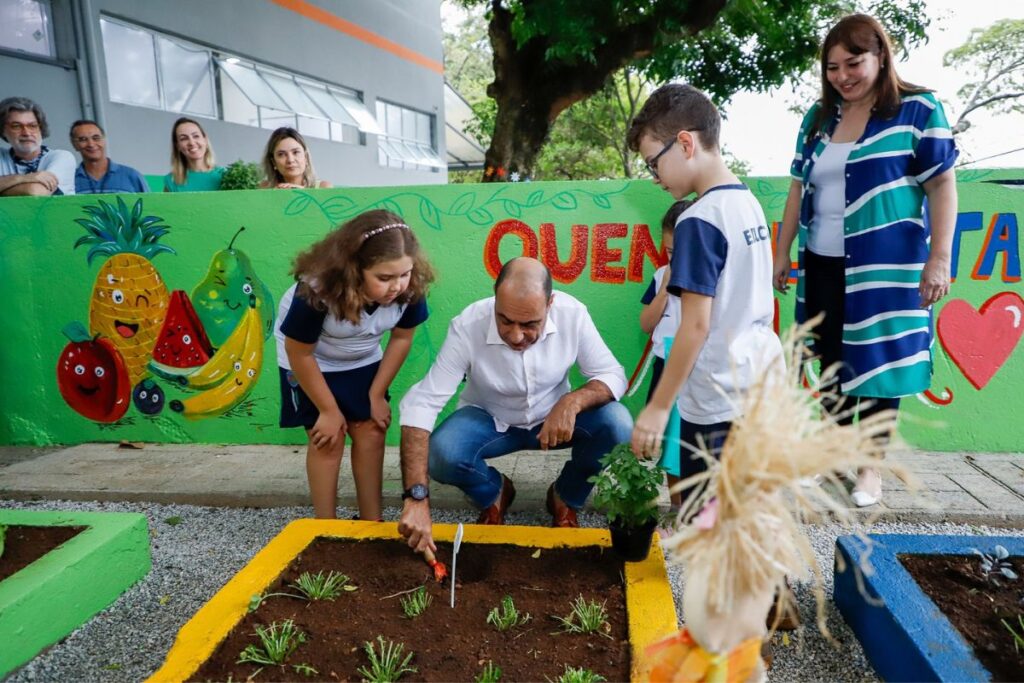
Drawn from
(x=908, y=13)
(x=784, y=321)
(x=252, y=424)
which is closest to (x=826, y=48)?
(x=784, y=321)

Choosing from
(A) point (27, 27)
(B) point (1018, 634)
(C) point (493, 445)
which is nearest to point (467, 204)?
(C) point (493, 445)

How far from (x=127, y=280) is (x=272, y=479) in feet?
5.36

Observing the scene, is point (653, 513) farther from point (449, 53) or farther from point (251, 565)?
point (449, 53)

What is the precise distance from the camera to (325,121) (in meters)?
12.1

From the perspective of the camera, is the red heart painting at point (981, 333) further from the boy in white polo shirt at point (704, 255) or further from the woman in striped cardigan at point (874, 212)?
the boy in white polo shirt at point (704, 255)

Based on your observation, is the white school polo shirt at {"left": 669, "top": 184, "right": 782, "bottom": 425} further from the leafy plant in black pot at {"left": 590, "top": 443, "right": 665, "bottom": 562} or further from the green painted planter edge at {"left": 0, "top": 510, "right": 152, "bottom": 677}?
the green painted planter edge at {"left": 0, "top": 510, "right": 152, "bottom": 677}

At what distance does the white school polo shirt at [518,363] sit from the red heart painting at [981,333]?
6.60 ft

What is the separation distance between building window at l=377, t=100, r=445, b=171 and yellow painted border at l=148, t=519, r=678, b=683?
12865mm

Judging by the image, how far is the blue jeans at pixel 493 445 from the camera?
2641mm

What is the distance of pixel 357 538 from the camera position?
223 cm

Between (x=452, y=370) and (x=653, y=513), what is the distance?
1.03 metres

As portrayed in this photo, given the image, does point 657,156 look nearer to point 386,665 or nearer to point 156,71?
point 386,665

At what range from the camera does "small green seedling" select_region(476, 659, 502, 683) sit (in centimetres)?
156

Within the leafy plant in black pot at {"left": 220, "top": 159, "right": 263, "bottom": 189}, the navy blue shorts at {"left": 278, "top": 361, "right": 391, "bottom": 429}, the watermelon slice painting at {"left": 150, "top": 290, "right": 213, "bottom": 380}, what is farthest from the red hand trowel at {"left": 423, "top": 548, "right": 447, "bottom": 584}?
the leafy plant in black pot at {"left": 220, "top": 159, "right": 263, "bottom": 189}
